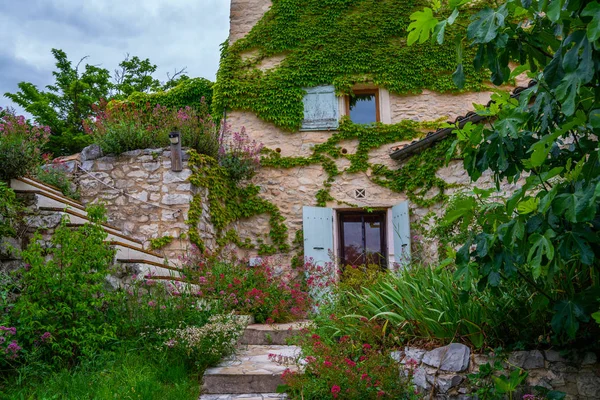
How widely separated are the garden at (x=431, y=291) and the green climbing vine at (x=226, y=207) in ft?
4.16

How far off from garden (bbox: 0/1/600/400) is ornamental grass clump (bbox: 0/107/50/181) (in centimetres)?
2

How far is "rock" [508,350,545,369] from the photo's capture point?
271 centimetres

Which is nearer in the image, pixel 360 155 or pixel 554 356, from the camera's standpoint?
pixel 554 356

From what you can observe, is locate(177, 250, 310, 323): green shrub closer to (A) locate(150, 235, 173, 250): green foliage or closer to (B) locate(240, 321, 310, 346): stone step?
(B) locate(240, 321, 310, 346): stone step

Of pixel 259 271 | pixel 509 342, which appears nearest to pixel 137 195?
pixel 259 271

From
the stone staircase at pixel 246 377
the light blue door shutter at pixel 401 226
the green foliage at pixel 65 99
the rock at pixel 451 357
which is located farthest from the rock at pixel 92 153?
the green foliage at pixel 65 99

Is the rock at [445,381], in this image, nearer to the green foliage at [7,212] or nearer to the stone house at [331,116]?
the green foliage at [7,212]

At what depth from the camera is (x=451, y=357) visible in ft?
9.45

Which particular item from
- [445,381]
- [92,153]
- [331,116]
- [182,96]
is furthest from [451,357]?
[182,96]

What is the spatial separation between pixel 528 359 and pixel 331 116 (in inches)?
233

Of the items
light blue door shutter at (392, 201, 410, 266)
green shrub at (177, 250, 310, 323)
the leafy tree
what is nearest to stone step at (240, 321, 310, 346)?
green shrub at (177, 250, 310, 323)

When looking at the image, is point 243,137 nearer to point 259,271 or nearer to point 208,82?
point 208,82

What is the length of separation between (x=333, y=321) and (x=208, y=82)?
671 centimetres

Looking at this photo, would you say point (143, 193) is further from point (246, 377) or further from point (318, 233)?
point (246, 377)
